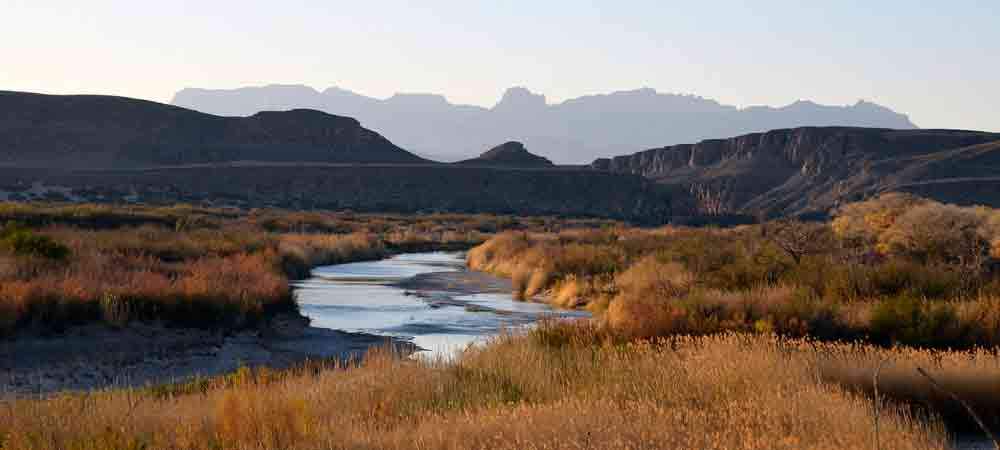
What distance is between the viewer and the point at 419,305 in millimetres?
29172

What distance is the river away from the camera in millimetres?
23391

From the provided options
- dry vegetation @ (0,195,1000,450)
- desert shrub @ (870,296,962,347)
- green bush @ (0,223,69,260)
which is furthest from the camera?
green bush @ (0,223,69,260)

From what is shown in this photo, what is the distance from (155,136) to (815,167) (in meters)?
81.6

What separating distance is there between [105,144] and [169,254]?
99.4m

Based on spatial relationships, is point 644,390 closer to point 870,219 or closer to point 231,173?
point 870,219

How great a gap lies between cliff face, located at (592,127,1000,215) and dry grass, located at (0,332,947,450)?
298 ft

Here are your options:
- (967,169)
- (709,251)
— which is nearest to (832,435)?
(709,251)

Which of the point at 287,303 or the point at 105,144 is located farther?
the point at 105,144

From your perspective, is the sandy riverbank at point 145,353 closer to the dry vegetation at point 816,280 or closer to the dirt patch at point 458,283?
the dry vegetation at point 816,280

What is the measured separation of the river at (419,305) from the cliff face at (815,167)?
68927 millimetres

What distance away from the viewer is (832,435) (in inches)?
316

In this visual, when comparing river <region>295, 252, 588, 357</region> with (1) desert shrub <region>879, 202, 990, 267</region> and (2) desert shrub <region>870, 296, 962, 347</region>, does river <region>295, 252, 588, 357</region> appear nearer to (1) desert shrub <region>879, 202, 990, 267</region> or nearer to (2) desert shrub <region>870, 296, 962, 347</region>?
(2) desert shrub <region>870, 296, 962, 347</region>

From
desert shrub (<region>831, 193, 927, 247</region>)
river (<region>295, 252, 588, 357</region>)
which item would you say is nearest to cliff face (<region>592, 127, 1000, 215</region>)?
desert shrub (<region>831, 193, 927, 247</region>)

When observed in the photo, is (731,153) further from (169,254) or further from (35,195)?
(169,254)
